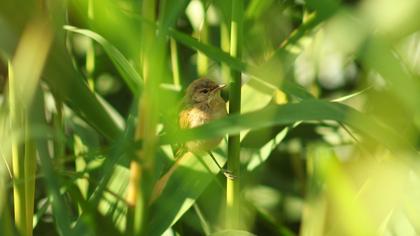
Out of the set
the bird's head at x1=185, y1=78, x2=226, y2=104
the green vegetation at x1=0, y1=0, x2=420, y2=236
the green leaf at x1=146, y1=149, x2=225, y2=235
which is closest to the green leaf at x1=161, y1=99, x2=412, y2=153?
the green vegetation at x1=0, y1=0, x2=420, y2=236

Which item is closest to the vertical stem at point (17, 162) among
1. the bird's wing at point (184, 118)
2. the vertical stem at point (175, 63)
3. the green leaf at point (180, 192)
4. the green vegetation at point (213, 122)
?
the green vegetation at point (213, 122)

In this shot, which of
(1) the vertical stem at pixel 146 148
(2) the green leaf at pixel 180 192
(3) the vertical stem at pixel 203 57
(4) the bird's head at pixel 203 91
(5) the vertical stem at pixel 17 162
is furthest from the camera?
(4) the bird's head at pixel 203 91

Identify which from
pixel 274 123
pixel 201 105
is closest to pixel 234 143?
pixel 274 123

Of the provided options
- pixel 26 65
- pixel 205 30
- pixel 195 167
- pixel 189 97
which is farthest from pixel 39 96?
pixel 189 97

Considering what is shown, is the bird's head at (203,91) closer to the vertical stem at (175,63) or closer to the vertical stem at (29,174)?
the vertical stem at (175,63)

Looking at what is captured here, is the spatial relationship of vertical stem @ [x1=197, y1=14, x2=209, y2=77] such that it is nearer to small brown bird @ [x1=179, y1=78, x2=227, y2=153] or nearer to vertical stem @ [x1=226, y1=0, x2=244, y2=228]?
small brown bird @ [x1=179, y1=78, x2=227, y2=153]

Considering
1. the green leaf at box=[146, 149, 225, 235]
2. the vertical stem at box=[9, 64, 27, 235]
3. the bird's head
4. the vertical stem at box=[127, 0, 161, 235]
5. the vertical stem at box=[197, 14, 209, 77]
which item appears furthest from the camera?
the bird's head
